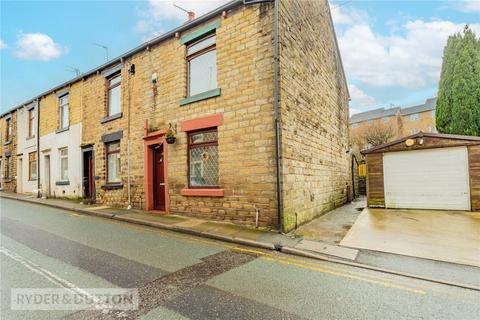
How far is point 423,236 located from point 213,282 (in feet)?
17.8

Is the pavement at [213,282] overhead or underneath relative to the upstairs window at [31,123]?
underneath

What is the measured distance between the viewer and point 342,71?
1567cm

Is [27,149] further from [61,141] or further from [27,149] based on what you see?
[61,141]

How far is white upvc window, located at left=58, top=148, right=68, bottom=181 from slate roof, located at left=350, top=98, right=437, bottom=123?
47.0 metres

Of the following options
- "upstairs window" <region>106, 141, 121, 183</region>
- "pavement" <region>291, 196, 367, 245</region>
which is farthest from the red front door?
"pavement" <region>291, 196, 367, 245</region>

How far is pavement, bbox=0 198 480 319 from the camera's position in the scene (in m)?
3.04

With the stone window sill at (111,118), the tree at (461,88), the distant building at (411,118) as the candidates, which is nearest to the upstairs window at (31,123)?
the stone window sill at (111,118)

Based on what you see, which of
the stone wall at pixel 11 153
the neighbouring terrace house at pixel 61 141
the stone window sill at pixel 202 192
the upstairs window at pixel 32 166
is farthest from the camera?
the stone wall at pixel 11 153

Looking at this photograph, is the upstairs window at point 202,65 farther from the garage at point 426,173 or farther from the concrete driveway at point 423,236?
the garage at point 426,173

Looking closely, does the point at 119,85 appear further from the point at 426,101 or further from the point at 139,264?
the point at 426,101

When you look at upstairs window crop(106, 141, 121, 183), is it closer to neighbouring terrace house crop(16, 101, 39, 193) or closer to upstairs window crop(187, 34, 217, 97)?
upstairs window crop(187, 34, 217, 97)

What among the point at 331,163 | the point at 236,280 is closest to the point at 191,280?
the point at 236,280

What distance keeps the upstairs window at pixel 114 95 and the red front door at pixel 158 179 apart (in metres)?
3.43

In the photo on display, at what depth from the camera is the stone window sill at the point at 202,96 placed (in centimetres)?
819
